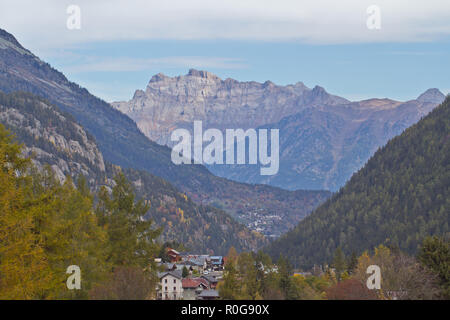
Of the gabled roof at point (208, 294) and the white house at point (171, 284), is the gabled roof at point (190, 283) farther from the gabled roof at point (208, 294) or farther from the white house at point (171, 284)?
the gabled roof at point (208, 294)

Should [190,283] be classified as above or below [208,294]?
above

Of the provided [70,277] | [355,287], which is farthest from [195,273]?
[70,277]

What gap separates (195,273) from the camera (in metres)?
184

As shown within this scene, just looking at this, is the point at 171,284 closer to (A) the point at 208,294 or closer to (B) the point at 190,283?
(B) the point at 190,283

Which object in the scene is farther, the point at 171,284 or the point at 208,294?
the point at 171,284

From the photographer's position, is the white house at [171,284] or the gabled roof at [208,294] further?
the white house at [171,284]

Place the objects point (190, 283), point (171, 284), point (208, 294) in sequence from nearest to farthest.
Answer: point (208, 294), point (171, 284), point (190, 283)

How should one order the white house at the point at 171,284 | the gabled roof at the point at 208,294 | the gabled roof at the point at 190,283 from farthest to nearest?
1. the gabled roof at the point at 190,283
2. the white house at the point at 171,284
3. the gabled roof at the point at 208,294

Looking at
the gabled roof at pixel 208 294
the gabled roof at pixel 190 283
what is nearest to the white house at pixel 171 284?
the gabled roof at pixel 190 283

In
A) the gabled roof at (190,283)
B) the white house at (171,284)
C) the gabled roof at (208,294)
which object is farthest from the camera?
the gabled roof at (190,283)

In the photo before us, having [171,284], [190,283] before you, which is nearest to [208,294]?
[171,284]

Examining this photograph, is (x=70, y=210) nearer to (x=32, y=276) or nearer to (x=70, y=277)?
(x=70, y=277)
